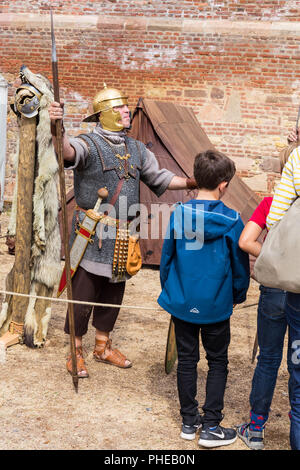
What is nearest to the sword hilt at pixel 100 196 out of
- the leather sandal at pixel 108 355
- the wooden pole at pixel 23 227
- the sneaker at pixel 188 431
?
the wooden pole at pixel 23 227

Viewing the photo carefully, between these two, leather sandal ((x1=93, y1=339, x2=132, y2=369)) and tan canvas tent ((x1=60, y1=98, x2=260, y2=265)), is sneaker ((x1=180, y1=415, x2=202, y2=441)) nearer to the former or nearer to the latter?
leather sandal ((x1=93, y1=339, x2=132, y2=369))

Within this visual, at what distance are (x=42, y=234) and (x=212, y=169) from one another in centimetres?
187

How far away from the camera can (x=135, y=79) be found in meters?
9.25

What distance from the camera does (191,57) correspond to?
903 cm

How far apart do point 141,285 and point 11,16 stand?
18.5 ft

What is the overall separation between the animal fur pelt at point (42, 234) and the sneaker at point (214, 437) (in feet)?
5.87

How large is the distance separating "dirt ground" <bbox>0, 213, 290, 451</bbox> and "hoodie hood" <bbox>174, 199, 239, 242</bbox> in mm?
765

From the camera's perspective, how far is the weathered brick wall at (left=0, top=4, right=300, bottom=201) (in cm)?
877

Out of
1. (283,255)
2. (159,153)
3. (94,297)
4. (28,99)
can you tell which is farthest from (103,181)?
(159,153)

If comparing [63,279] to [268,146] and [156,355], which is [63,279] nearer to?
[156,355]

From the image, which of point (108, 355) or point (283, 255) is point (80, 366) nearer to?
point (108, 355)

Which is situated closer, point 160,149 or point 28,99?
point 28,99

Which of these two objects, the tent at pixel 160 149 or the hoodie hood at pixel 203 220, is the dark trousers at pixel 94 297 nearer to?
the hoodie hood at pixel 203 220

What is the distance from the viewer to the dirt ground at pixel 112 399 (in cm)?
316
